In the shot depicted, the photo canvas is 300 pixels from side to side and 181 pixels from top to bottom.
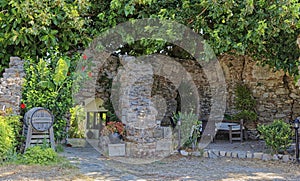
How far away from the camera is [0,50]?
869cm

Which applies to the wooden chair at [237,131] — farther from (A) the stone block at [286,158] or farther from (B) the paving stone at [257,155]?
(A) the stone block at [286,158]

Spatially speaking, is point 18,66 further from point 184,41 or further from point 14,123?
point 184,41

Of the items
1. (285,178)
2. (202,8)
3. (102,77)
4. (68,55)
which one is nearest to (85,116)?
(102,77)

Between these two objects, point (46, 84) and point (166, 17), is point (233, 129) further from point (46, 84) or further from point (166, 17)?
point (46, 84)

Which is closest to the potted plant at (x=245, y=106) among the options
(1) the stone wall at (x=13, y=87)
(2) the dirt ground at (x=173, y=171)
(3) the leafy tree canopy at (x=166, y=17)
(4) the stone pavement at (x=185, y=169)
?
(3) the leafy tree canopy at (x=166, y=17)

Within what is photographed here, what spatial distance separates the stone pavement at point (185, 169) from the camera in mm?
5961

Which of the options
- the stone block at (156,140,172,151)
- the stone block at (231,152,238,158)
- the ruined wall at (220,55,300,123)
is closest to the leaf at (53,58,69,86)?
the stone block at (156,140,172,151)

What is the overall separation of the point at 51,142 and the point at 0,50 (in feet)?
10.7

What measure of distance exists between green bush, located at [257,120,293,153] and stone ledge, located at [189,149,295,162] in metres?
0.20

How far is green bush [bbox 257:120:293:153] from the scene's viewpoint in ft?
24.2

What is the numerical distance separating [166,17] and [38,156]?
454 cm

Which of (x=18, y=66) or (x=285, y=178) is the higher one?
(x=18, y=66)

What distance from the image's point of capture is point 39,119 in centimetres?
694

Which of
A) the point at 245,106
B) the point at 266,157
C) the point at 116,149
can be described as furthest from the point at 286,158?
the point at 116,149
